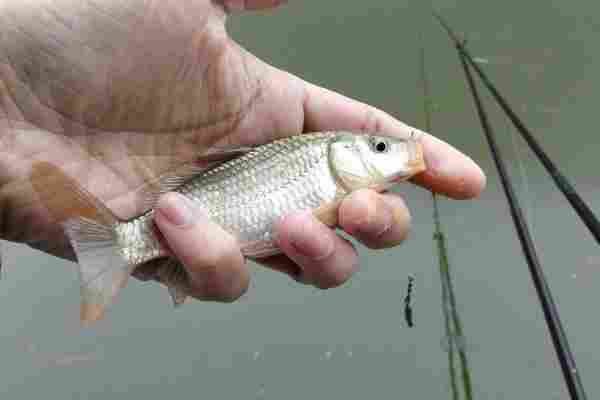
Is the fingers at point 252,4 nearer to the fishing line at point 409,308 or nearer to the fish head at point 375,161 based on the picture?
the fish head at point 375,161

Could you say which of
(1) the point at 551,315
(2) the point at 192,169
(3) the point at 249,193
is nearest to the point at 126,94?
(2) the point at 192,169

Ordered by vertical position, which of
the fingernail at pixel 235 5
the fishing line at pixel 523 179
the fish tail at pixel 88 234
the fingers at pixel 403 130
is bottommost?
the fishing line at pixel 523 179

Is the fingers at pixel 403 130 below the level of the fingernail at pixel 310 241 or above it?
above

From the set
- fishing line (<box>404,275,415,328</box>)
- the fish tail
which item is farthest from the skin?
fishing line (<box>404,275,415,328</box>)

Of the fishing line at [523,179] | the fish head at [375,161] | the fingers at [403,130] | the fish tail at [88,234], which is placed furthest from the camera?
the fishing line at [523,179]

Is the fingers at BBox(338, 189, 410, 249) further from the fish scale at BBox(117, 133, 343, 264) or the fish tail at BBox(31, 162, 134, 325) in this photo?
the fish tail at BBox(31, 162, 134, 325)

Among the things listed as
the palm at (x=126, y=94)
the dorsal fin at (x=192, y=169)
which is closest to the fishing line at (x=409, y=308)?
the palm at (x=126, y=94)

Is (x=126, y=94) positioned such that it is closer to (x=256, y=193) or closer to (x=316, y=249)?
(x=256, y=193)

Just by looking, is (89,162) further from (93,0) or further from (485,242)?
(485,242)
